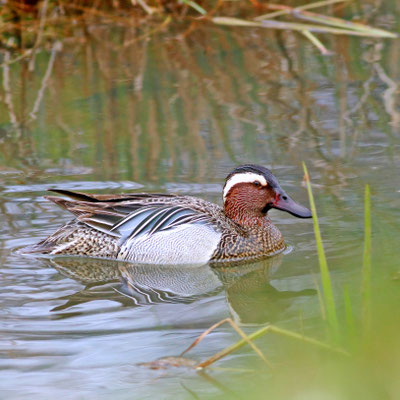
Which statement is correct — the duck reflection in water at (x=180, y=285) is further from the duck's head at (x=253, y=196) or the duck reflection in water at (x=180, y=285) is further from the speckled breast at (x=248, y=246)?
the duck's head at (x=253, y=196)

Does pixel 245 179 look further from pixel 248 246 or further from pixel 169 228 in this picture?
pixel 169 228

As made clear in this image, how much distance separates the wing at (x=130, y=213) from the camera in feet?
23.4

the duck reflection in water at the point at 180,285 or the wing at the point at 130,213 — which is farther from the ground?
the wing at the point at 130,213

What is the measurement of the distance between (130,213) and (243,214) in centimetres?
100

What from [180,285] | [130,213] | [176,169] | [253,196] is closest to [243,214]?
[253,196]

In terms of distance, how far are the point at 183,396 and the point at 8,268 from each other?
2966 millimetres

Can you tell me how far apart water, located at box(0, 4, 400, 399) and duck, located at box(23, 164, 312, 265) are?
0.46 feet

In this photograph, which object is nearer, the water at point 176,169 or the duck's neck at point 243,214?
the water at point 176,169

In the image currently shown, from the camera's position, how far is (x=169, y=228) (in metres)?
7.14

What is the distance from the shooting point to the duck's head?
23.6 ft

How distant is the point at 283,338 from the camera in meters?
4.84

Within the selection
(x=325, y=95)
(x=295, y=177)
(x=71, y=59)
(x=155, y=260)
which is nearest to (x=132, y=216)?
(x=155, y=260)

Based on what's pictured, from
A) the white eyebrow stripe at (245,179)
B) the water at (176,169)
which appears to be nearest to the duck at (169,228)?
the white eyebrow stripe at (245,179)

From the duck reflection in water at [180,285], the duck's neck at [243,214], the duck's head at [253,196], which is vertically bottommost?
the duck reflection in water at [180,285]
